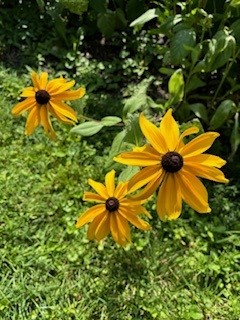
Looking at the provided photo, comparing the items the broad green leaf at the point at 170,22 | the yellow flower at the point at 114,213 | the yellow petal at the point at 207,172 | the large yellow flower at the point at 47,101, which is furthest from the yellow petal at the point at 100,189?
the broad green leaf at the point at 170,22

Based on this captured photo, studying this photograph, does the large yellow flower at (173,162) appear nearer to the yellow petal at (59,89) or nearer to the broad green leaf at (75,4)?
the yellow petal at (59,89)

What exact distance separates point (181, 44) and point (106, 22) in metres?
0.64

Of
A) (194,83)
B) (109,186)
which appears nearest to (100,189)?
(109,186)

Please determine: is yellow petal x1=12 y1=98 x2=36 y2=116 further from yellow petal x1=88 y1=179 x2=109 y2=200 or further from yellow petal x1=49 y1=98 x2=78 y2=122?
yellow petal x1=88 y1=179 x2=109 y2=200

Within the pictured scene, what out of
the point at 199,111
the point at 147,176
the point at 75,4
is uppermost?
the point at 75,4

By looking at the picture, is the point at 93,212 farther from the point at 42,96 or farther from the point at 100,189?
the point at 42,96

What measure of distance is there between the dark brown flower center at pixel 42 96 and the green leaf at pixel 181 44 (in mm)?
539

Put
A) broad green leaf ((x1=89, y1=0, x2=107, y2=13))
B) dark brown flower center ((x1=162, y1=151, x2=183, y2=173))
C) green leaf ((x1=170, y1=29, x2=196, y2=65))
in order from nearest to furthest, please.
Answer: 1. dark brown flower center ((x1=162, y1=151, x2=183, y2=173))
2. green leaf ((x1=170, y1=29, x2=196, y2=65))
3. broad green leaf ((x1=89, y1=0, x2=107, y2=13))

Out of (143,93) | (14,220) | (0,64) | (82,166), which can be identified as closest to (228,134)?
(143,93)

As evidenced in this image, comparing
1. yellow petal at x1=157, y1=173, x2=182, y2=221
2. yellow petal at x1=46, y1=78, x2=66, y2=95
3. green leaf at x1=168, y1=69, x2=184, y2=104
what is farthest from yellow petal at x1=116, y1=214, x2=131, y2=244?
green leaf at x1=168, y1=69, x2=184, y2=104

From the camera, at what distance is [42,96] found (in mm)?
1648

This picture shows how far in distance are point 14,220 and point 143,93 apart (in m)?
0.65

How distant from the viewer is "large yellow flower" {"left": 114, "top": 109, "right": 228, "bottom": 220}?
Result: 4.49 feet

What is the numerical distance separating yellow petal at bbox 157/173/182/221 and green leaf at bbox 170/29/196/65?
705 mm
